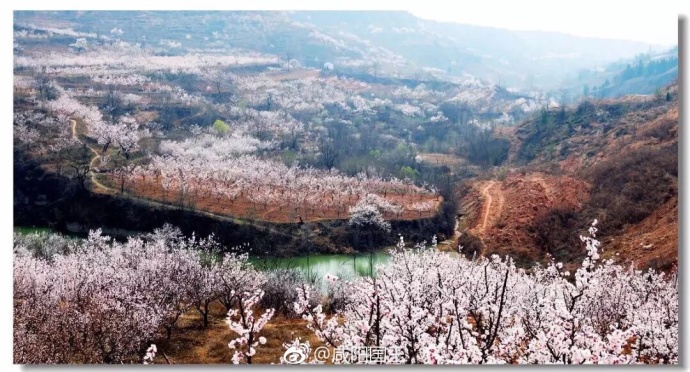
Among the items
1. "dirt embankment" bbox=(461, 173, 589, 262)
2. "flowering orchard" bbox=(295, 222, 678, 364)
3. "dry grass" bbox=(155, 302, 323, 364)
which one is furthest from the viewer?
"dirt embankment" bbox=(461, 173, 589, 262)

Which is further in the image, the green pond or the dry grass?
the green pond

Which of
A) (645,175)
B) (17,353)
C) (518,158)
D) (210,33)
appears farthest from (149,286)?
(210,33)

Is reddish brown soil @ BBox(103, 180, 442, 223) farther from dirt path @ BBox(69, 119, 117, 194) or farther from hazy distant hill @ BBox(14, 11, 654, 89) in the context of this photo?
hazy distant hill @ BBox(14, 11, 654, 89)

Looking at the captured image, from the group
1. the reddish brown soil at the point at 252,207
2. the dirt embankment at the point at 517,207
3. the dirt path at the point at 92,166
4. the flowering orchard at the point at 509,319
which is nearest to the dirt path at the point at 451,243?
the dirt embankment at the point at 517,207

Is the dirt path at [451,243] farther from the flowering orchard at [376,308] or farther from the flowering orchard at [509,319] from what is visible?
the flowering orchard at [509,319]

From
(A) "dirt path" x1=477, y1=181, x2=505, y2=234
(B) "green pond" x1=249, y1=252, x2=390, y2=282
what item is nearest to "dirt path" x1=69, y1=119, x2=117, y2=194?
(B) "green pond" x1=249, y1=252, x2=390, y2=282

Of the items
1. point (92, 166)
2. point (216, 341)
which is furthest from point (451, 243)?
point (92, 166)

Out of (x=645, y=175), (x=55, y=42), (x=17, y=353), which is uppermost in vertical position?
(x=55, y=42)

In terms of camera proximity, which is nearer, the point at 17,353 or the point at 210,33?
the point at 17,353

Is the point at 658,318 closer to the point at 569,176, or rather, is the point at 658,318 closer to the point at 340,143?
the point at 569,176
